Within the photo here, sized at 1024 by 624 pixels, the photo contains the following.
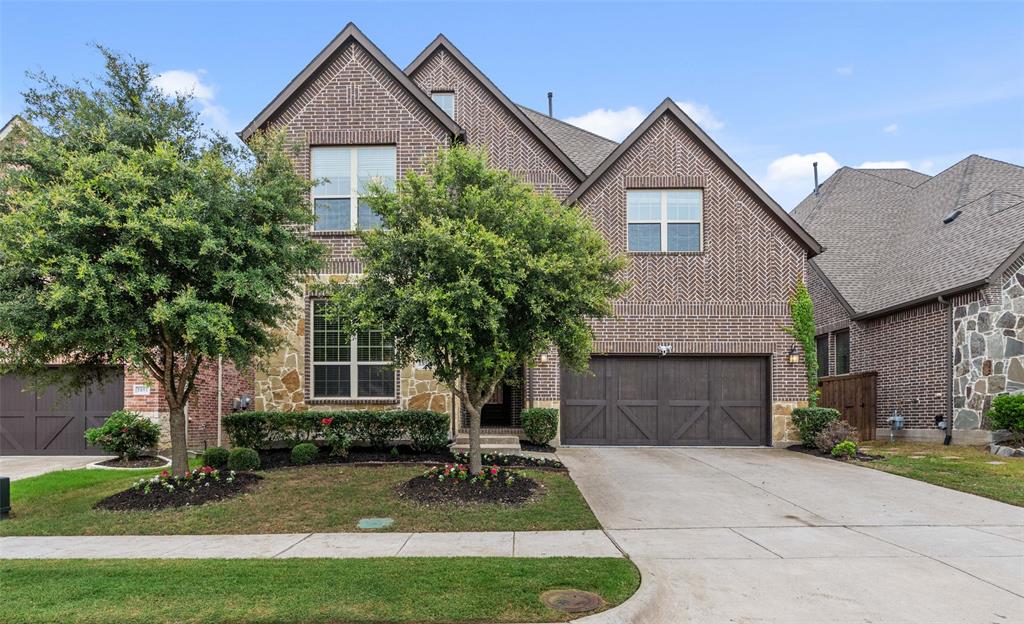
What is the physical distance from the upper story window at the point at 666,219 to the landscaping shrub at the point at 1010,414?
7343mm

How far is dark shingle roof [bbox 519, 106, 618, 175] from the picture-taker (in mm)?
19072

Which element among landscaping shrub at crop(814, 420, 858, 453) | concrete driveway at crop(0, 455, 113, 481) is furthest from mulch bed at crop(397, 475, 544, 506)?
concrete driveway at crop(0, 455, 113, 481)

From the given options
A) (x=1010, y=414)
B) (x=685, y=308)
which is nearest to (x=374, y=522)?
(x=685, y=308)

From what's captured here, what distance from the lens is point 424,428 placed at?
1259 centimetres

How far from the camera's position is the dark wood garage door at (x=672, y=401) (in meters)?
15.4

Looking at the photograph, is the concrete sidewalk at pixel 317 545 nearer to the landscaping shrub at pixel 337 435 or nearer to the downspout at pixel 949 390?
the landscaping shrub at pixel 337 435

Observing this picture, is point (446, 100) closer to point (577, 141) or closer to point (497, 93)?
point (497, 93)

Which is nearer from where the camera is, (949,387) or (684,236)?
(949,387)

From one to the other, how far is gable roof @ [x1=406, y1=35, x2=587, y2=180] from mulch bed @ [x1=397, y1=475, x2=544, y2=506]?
9.59 meters

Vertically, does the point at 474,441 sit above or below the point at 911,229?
below

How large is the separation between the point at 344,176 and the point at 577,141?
8674mm

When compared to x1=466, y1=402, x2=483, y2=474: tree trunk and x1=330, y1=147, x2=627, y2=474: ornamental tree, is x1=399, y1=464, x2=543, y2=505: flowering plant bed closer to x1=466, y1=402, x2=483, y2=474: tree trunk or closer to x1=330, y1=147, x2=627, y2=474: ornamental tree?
x1=466, y1=402, x2=483, y2=474: tree trunk

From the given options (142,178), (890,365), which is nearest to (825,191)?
(890,365)

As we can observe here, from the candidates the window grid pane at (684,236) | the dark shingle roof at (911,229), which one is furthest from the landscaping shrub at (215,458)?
the dark shingle roof at (911,229)
